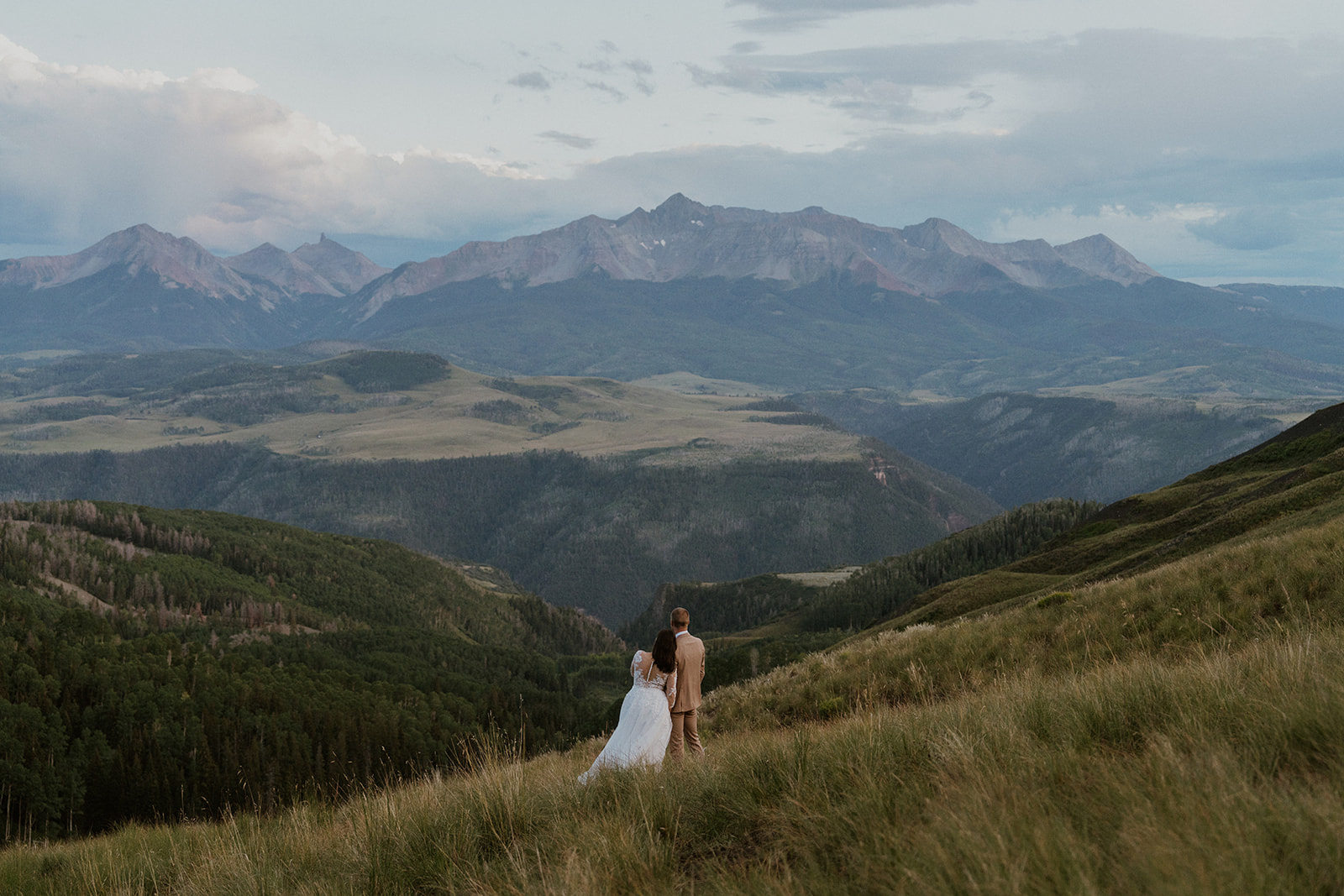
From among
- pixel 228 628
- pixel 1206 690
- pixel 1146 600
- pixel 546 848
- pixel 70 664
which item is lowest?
pixel 228 628

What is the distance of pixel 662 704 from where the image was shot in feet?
47.9

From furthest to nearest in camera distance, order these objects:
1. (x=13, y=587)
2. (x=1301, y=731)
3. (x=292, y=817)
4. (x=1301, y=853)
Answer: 1. (x=13, y=587)
2. (x=292, y=817)
3. (x=1301, y=731)
4. (x=1301, y=853)

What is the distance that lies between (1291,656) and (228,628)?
22361 centimetres

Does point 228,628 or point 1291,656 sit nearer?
point 1291,656

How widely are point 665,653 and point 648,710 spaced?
3.30 ft

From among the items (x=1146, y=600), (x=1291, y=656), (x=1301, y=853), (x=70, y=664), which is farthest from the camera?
(x=70, y=664)

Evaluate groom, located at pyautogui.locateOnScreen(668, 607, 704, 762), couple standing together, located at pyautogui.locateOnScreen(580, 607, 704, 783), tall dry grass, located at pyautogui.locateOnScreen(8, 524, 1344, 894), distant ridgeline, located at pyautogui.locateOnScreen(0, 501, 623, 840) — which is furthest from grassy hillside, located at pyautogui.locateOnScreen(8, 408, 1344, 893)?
distant ridgeline, located at pyautogui.locateOnScreen(0, 501, 623, 840)

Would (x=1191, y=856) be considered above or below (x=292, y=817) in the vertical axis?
above

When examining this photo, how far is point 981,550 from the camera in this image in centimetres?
19775

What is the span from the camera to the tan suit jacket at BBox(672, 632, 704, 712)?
15.5 m

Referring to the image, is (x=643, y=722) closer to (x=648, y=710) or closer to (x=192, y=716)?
(x=648, y=710)

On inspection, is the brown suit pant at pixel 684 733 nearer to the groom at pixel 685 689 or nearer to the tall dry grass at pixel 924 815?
the groom at pixel 685 689

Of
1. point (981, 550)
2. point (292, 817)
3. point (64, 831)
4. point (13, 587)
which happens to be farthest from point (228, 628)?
point (292, 817)

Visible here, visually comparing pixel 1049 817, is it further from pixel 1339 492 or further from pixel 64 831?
pixel 64 831
